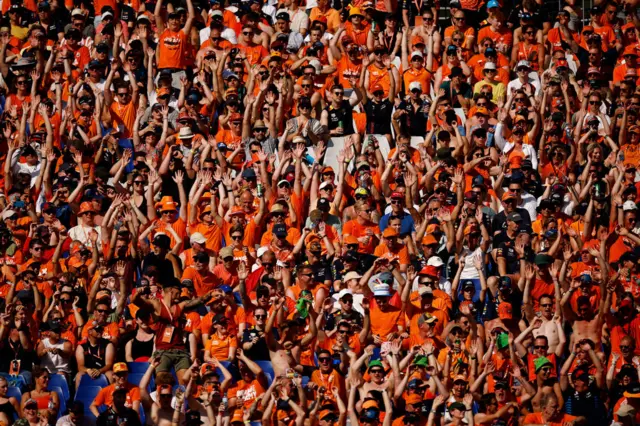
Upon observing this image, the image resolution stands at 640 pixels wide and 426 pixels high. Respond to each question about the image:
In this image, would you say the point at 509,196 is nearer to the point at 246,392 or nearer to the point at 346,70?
the point at 346,70

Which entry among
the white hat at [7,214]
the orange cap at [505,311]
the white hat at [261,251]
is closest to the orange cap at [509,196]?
the orange cap at [505,311]

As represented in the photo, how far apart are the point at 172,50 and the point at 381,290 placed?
6089 millimetres

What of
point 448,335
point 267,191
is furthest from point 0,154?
point 448,335

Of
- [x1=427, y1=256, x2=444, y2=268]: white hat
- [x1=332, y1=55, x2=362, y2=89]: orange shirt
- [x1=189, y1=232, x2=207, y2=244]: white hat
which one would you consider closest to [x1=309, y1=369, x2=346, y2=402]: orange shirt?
[x1=427, y1=256, x2=444, y2=268]: white hat

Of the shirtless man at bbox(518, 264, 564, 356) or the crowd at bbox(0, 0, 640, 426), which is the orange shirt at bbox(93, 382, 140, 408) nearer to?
the crowd at bbox(0, 0, 640, 426)

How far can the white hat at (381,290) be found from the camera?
2230cm

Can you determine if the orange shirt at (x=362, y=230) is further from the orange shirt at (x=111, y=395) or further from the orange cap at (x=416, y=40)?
the orange cap at (x=416, y=40)

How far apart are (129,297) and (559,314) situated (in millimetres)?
5129

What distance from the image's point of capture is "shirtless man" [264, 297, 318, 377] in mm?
21391

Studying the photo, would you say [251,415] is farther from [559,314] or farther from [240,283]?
Result: [559,314]

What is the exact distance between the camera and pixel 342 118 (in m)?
25.3

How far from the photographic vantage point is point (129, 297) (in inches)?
891

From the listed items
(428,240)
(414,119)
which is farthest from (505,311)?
(414,119)

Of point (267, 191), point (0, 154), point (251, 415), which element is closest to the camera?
point (251, 415)
